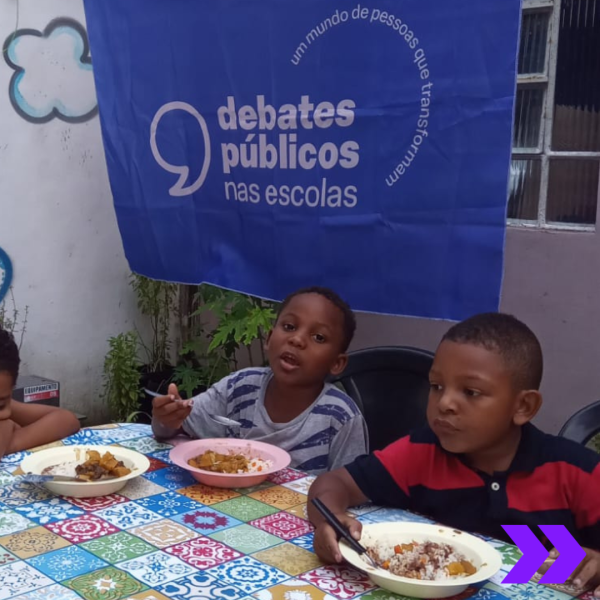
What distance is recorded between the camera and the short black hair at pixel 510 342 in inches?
58.6

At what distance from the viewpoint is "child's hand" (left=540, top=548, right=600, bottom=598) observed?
1215mm

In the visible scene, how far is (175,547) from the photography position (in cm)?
132

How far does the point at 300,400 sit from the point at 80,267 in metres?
2.79

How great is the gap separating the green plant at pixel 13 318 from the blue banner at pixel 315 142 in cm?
111

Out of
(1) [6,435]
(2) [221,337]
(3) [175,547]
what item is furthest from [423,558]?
(2) [221,337]

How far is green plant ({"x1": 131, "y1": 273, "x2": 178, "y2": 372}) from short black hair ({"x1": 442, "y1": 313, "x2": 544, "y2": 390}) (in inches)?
130

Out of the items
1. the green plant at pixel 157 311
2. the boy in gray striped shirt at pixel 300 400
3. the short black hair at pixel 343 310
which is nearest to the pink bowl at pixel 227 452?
the boy in gray striped shirt at pixel 300 400

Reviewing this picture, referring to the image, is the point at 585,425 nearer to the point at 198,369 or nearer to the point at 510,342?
the point at 510,342

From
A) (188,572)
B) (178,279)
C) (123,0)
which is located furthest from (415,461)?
(123,0)

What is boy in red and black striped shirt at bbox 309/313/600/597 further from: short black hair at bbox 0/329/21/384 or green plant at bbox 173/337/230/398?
green plant at bbox 173/337/230/398

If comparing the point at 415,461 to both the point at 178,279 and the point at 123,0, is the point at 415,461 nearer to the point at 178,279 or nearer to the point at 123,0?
the point at 178,279

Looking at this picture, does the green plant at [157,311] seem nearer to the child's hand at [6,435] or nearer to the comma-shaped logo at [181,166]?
the comma-shaped logo at [181,166]

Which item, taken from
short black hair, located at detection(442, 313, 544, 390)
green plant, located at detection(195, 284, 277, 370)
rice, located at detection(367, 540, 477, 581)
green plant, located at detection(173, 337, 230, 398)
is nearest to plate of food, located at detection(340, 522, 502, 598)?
rice, located at detection(367, 540, 477, 581)

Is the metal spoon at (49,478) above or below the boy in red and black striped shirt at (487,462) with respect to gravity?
below
